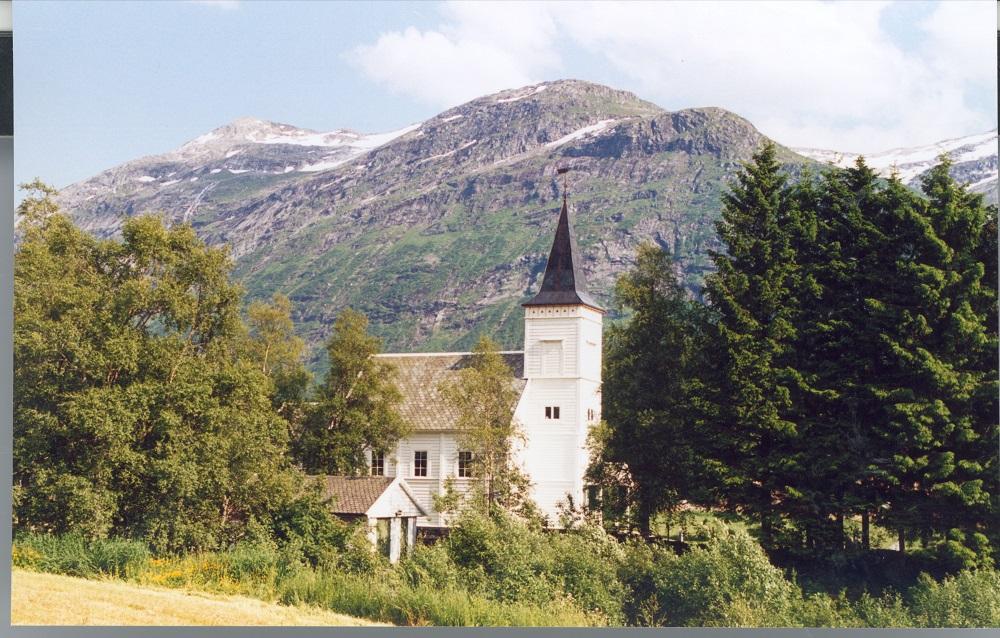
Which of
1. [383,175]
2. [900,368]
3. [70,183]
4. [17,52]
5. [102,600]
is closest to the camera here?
[102,600]

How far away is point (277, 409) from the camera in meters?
15.0

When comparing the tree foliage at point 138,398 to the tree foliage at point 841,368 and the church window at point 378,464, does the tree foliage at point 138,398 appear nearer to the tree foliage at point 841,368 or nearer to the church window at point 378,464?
the church window at point 378,464

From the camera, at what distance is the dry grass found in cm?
1262

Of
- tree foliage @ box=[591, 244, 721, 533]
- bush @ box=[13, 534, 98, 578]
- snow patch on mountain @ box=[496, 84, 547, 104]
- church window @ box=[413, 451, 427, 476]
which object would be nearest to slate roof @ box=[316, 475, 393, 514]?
church window @ box=[413, 451, 427, 476]

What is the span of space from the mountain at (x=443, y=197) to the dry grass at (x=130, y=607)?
13.6ft

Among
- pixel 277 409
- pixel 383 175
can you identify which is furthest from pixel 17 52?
pixel 277 409

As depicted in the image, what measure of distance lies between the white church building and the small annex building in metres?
0.12

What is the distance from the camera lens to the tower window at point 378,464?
1469 centimetres

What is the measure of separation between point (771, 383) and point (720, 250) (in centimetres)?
186

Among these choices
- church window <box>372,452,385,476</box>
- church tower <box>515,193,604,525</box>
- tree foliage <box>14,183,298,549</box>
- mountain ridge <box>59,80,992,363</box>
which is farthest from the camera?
mountain ridge <box>59,80,992,363</box>

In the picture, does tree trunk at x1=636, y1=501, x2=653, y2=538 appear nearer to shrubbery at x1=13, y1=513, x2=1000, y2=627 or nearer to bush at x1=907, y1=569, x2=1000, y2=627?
shrubbery at x1=13, y1=513, x2=1000, y2=627

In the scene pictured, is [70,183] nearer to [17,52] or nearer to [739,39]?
[17,52]

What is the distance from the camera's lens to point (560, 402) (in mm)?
14359

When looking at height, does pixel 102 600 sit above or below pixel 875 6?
below
